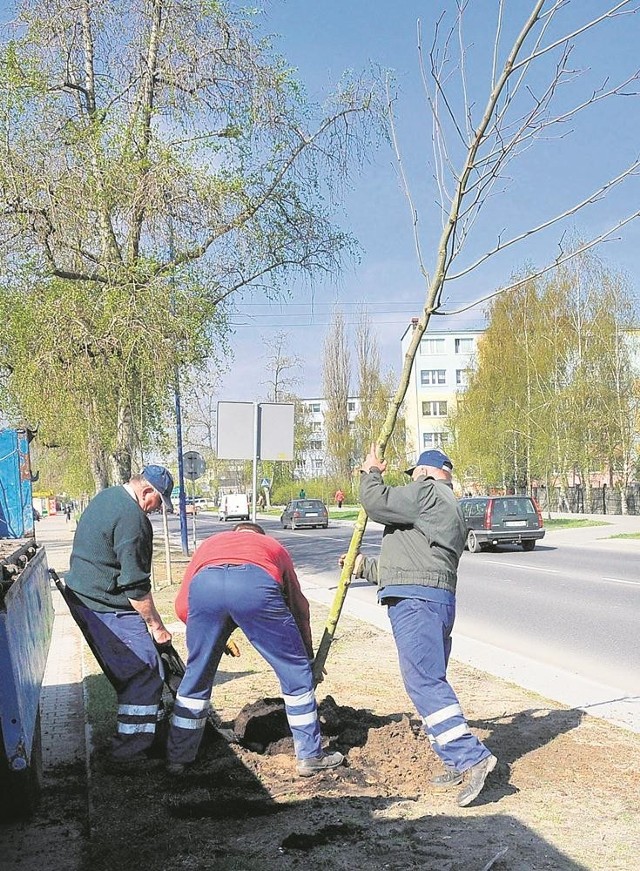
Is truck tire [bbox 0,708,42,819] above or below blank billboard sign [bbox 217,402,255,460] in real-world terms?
below

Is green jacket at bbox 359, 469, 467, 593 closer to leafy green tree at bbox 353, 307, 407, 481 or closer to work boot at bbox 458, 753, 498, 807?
work boot at bbox 458, 753, 498, 807

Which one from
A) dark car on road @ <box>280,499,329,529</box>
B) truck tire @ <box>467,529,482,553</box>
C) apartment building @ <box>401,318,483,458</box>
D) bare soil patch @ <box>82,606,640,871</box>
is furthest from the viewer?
apartment building @ <box>401,318,483,458</box>

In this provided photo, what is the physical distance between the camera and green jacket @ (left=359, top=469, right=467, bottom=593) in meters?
5.11

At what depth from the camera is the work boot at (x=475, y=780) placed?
4.62 metres

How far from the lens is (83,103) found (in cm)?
1641

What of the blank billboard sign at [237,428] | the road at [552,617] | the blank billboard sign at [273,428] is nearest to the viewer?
the road at [552,617]

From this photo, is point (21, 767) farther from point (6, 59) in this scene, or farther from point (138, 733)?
point (6, 59)

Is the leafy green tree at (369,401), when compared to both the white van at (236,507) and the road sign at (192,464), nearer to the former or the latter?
the white van at (236,507)

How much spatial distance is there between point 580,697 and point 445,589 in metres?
2.87

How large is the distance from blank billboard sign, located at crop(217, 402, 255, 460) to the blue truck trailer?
386cm

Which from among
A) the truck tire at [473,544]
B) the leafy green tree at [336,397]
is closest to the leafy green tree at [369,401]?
the leafy green tree at [336,397]

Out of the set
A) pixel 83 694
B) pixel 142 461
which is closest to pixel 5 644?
pixel 83 694

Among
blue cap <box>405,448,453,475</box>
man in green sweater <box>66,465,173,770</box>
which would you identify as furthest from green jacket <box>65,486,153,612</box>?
blue cap <box>405,448,453,475</box>

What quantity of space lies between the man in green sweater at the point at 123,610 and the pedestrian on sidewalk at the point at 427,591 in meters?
1.43
